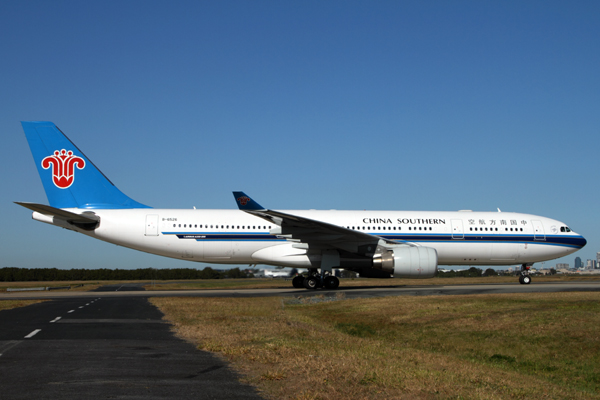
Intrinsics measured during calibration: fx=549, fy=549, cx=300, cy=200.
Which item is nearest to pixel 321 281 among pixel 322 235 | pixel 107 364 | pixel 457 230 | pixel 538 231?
pixel 322 235

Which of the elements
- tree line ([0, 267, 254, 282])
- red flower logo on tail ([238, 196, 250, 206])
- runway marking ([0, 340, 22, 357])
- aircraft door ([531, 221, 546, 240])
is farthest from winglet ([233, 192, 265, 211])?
tree line ([0, 267, 254, 282])

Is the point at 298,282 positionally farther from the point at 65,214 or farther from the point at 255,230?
the point at 65,214

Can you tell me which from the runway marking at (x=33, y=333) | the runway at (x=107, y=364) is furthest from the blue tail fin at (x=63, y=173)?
the runway marking at (x=33, y=333)

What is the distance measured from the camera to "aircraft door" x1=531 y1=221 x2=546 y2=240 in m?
29.5

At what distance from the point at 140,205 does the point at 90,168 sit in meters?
3.11

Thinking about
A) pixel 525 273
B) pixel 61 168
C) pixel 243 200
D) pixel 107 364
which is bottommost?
pixel 107 364

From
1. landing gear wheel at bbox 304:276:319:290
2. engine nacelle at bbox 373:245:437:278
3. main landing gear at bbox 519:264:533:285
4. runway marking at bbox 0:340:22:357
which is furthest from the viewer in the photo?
main landing gear at bbox 519:264:533:285

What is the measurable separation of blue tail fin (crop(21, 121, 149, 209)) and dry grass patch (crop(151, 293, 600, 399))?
1159 cm

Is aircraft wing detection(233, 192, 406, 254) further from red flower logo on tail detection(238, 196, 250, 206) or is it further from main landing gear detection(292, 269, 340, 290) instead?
main landing gear detection(292, 269, 340, 290)

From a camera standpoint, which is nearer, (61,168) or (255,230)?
(255,230)

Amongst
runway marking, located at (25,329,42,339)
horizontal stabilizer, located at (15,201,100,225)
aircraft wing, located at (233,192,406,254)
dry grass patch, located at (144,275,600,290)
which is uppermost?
horizontal stabilizer, located at (15,201,100,225)

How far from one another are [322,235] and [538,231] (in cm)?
1263

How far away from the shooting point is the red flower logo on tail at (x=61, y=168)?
90.8 feet

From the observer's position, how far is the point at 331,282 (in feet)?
88.1
